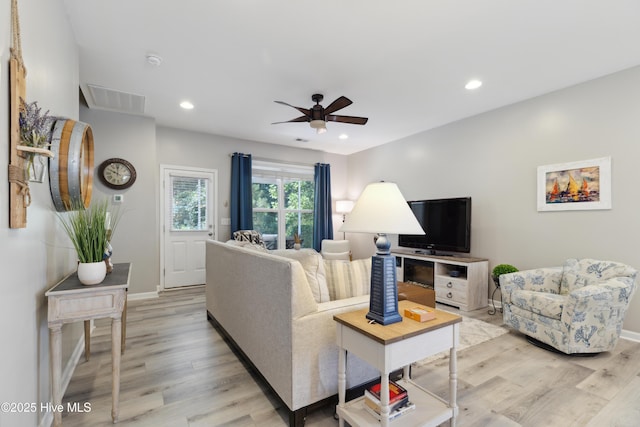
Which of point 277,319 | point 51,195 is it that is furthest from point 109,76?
point 277,319

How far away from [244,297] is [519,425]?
194 cm

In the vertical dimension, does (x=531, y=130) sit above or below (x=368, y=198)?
above

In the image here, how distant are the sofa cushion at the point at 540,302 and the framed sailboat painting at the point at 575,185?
44.5 inches

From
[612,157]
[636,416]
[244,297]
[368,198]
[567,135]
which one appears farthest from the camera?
[567,135]

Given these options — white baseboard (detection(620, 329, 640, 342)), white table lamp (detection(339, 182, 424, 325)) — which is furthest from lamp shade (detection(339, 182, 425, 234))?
white baseboard (detection(620, 329, 640, 342))

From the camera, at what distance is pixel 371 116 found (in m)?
4.34

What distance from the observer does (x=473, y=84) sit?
3.32 m

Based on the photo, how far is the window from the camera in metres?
5.91

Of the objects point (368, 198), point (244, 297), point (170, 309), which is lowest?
point (170, 309)

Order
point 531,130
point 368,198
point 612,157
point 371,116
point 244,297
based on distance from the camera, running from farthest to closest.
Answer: point 371,116 → point 531,130 → point 612,157 → point 244,297 → point 368,198

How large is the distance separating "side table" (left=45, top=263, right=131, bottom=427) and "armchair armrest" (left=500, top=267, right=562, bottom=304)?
3424 mm

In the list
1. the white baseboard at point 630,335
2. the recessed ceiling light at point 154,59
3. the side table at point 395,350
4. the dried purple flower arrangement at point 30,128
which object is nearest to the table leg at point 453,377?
the side table at point 395,350

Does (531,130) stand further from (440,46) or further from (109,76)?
(109,76)

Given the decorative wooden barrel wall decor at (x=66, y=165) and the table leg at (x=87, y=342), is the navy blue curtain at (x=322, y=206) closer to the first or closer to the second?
the table leg at (x=87, y=342)
